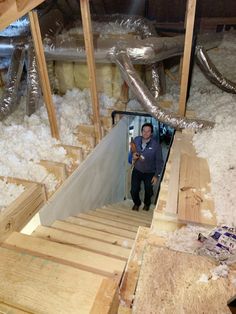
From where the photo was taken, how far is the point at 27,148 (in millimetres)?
2502

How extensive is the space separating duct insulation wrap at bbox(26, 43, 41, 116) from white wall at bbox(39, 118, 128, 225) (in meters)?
0.94

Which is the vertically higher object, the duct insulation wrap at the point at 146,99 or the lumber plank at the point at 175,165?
the duct insulation wrap at the point at 146,99

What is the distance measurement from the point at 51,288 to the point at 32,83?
100 inches

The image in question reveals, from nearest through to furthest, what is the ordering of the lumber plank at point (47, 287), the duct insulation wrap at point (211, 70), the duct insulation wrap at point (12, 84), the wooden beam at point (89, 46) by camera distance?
1. the lumber plank at point (47, 287)
2. the wooden beam at point (89, 46)
3. the duct insulation wrap at point (12, 84)
4. the duct insulation wrap at point (211, 70)

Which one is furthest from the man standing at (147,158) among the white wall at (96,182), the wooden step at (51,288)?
the wooden step at (51,288)

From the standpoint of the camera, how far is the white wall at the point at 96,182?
2230mm

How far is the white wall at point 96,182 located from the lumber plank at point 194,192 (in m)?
1.08

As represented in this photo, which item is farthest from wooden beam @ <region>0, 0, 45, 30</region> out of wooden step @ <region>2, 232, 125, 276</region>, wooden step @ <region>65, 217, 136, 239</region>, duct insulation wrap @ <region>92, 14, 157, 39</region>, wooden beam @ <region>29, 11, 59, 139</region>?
duct insulation wrap @ <region>92, 14, 157, 39</region>

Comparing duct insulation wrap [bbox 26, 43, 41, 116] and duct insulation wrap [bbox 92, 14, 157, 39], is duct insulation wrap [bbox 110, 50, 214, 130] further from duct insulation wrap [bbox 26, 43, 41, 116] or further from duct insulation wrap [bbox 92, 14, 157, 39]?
duct insulation wrap [bbox 26, 43, 41, 116]

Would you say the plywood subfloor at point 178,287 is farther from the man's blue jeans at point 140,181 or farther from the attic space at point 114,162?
the man's blue jeans at point 140,181

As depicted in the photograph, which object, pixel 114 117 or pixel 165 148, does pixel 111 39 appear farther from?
pixel 165 148

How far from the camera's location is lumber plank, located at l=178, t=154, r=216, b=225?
57.5 inches

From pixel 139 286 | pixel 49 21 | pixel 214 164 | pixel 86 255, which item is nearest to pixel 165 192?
pixel 214 164

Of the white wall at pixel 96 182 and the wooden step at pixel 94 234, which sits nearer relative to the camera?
the wooden step at pixel 94 234
